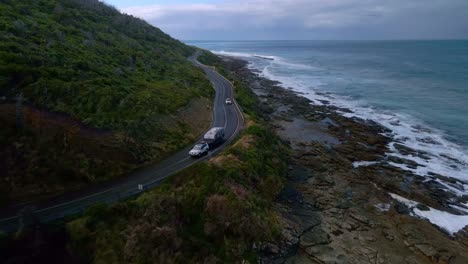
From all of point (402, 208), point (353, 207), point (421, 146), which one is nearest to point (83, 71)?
point (353, 207)

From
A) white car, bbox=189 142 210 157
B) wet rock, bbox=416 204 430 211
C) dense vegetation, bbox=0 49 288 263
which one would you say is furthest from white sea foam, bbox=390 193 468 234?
white car, bbox=189 142 210 157

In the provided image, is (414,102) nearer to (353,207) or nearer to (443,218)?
(443,218)

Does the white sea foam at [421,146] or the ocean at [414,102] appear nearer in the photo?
the white sea foam at [421,146]

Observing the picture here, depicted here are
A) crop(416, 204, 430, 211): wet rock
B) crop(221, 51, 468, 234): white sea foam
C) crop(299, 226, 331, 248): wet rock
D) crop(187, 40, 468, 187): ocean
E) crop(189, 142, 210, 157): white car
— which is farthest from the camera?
crop(187, 40, 468, 187): ocean

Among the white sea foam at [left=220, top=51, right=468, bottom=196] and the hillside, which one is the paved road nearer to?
the hillside

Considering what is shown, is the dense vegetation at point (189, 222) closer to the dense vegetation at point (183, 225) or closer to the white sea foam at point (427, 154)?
the dense vegetation at point (183, 225)

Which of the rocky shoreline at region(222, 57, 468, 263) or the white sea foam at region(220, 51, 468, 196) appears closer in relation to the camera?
the rocky shoreline at region(222, 57, 468, 263)

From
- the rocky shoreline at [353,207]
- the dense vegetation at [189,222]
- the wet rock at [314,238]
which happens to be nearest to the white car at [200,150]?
the dense vegetation at [189,222]
